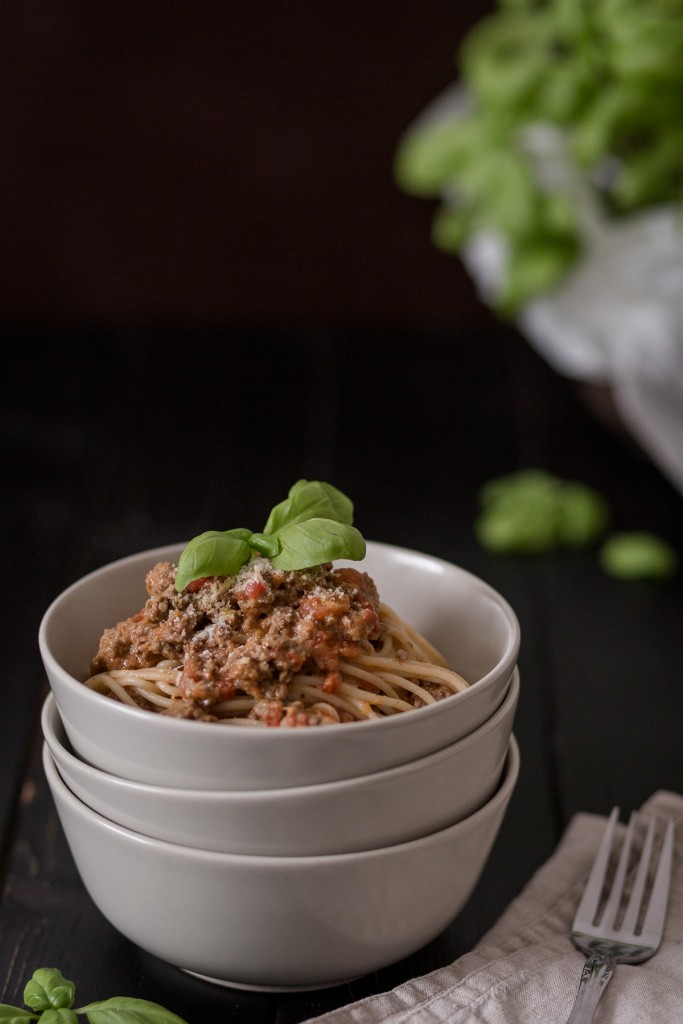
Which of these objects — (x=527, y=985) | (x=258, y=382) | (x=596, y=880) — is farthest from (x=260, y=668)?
(x=258, y=382)

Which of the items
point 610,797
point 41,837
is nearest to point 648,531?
point 610,797

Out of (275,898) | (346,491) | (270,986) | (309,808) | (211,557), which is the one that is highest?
(211,557)

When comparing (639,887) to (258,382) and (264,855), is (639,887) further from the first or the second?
(258,382)

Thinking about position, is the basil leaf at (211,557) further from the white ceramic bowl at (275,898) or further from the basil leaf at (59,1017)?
the basil leaf at (59,1017)

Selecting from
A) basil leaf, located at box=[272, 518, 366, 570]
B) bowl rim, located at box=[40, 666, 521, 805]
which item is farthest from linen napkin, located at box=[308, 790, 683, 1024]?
basil leaf, located at box=[272, 518, 366, 570]

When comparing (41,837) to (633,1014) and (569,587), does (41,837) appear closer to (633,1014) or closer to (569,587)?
(633,1014)

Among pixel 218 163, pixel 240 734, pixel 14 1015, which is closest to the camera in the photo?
pixel 240 734

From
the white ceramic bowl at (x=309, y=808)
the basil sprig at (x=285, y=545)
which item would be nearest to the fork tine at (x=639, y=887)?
the white ceramic bowl at (x=309, y=808)

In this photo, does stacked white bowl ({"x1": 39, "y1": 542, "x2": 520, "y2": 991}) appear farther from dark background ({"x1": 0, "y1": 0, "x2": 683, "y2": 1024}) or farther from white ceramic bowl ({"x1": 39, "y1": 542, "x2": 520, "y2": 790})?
dark background ({"x1": 0, "y1": 0, "x2": 683, "y2": 1024})
